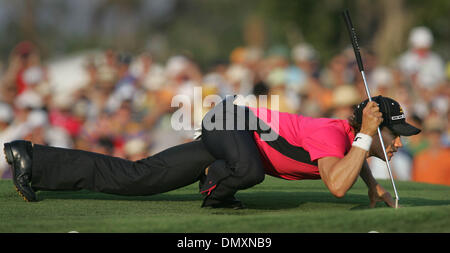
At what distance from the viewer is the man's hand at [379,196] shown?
5.83 metres

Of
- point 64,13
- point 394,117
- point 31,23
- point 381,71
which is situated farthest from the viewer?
point 64,13

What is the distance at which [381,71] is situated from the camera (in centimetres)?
1230

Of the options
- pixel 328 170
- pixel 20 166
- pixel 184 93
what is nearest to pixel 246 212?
pixel 328 170

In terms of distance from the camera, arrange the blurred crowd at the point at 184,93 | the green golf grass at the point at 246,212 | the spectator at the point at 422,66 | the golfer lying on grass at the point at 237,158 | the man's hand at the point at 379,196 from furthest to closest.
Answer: the spectator at the point at 422,66
the blurred crowd at the point at 184,93
the man's hand at the point at 379,196
the golfer lying on grass at the point at 237,158
the green golf grass at the point at 246,212

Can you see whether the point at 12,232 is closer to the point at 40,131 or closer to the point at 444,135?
the point at 40,131

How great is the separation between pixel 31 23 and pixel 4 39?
3.10 meters

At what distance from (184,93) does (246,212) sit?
271 inches

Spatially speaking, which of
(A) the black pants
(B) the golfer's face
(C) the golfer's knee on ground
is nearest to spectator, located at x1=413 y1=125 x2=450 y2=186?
(B) the golfer's face

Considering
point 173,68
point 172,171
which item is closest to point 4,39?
point 173,68

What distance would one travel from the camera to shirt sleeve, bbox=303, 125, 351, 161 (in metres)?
5.22

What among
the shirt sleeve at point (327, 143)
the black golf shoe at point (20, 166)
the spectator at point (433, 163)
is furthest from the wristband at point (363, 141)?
the spectator at point (433, 163)

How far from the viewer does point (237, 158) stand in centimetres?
560

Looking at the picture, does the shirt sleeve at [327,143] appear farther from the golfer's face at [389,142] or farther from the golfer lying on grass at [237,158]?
the golfer's face at [389,142]
